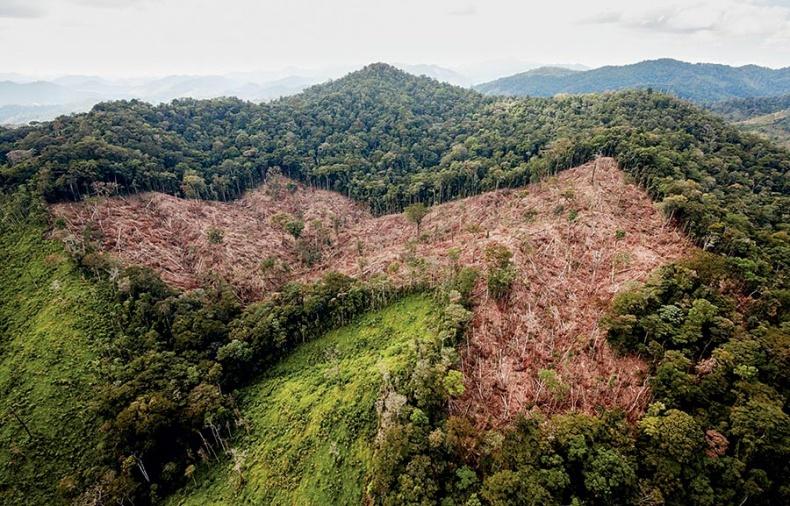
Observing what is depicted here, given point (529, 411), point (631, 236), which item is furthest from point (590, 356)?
point (631, 236)

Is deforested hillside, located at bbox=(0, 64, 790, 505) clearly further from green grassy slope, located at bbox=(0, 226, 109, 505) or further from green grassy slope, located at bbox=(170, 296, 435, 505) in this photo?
green grassy slope, located at bbox=(0, 226, 109, 505)

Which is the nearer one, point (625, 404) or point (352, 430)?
point (625, 404)

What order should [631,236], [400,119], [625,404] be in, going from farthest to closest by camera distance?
[400,119]
[631,236]
[625,404]

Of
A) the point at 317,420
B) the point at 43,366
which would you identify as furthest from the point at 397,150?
the point at 43,366

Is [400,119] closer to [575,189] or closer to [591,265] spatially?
[575,189]

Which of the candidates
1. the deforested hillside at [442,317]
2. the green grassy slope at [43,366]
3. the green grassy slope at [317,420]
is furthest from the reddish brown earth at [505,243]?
the green grassy slope at [317,420]

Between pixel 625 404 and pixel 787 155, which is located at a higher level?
pixel 787 155
